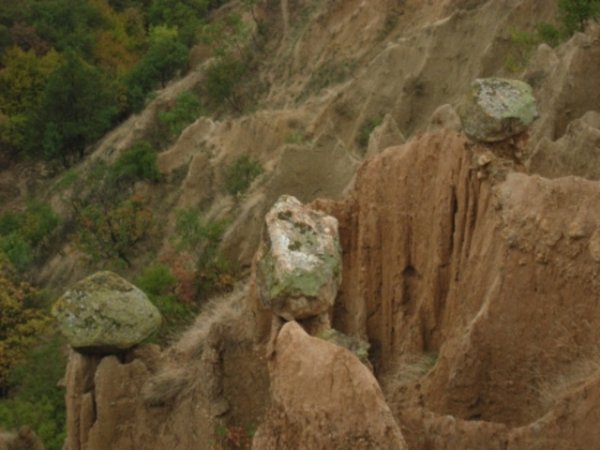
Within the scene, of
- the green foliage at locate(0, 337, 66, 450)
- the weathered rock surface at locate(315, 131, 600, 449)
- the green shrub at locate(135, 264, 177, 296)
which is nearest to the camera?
the weathered rock surface at locate(315, 131, 600, 449)

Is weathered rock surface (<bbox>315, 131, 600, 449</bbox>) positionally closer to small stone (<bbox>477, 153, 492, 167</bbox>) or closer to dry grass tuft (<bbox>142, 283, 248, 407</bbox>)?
small stone (<bbox>477, 153, 492, 167</bbox>)

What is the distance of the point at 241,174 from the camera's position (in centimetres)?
2917

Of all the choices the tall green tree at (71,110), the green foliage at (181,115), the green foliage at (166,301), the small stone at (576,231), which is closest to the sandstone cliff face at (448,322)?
the small stone at (576,231)

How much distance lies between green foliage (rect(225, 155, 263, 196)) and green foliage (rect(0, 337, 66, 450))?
7749 mm

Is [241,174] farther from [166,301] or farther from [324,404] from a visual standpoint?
[324,404]

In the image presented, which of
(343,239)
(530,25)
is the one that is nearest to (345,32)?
(530,25)

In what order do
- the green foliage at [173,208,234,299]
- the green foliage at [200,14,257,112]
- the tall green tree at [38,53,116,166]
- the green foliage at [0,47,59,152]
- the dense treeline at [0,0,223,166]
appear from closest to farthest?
the green foliage at [173,208,234,299], the tall green tree at [38,53,116,166], the green foliage at [200,14,257,112], the dense treeline at [0,0,223,166], the green foliage at [0,47,59,152]

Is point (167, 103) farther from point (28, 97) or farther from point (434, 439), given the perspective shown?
point (434, 439)

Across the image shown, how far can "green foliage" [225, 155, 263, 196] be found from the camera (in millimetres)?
28155

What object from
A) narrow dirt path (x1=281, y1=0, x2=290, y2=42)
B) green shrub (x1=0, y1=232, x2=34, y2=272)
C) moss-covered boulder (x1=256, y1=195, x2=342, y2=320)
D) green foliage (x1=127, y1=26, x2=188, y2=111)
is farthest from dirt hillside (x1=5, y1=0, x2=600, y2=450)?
green foliage (x1=127, y1=26, x2=188, y2=111)

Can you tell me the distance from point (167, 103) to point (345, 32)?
9.46 metres

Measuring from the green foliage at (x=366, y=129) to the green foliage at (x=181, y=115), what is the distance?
1504cm

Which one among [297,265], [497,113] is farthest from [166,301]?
[297,265]

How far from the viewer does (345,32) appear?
40750mm
